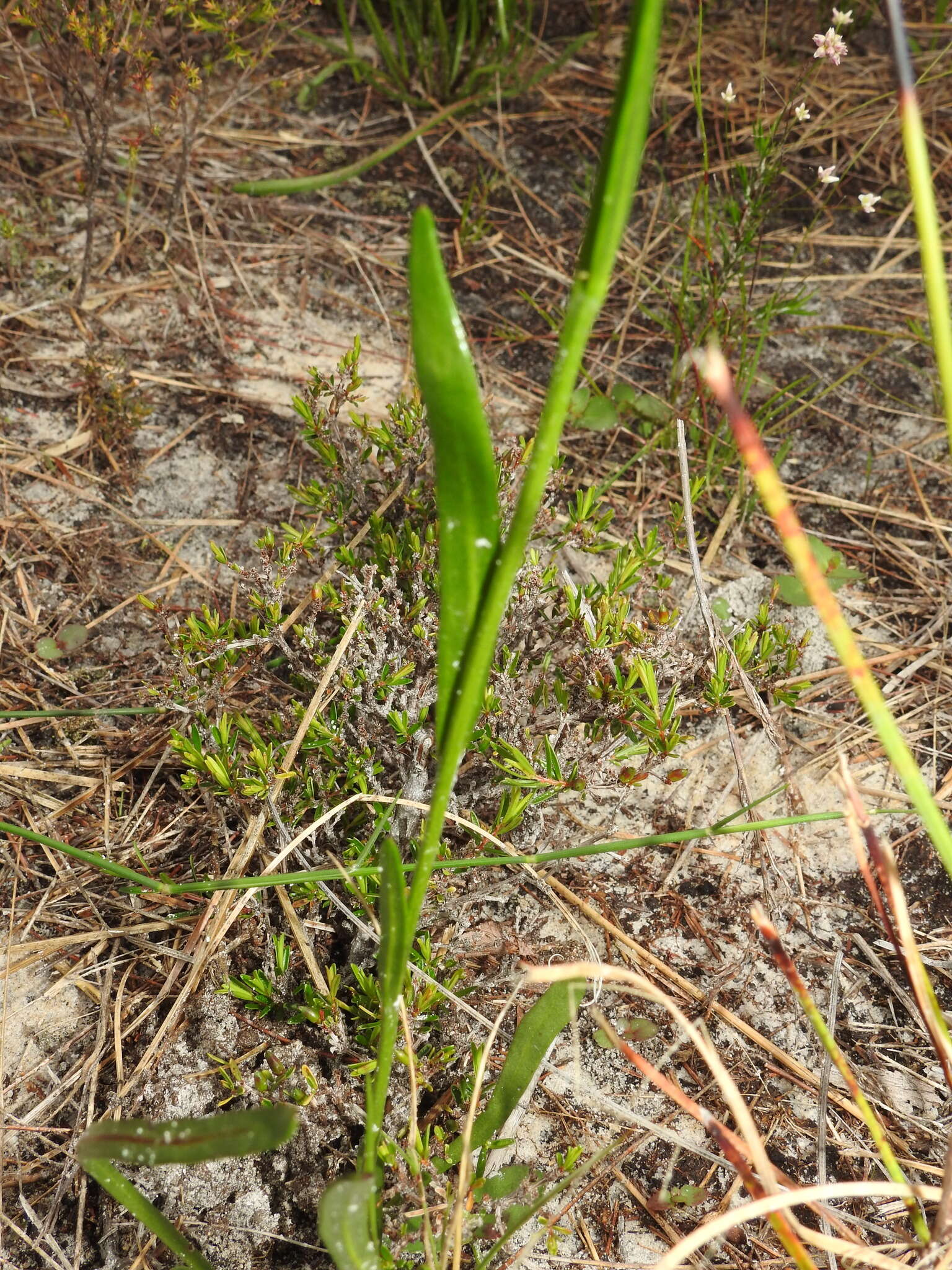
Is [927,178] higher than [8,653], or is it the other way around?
[927,178]

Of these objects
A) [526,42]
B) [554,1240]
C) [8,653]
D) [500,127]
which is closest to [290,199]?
[500,127]

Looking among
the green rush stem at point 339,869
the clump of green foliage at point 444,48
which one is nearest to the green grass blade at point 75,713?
the green rush stem at point 339,869

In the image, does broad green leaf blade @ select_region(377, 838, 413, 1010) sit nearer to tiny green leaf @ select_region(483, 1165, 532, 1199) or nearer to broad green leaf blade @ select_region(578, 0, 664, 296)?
tiny green leaf @ select_region(483, 1165, 532, 1199)

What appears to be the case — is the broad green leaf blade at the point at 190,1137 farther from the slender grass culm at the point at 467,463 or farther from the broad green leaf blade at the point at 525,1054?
the broad green leaf blade at the point at 525,1054

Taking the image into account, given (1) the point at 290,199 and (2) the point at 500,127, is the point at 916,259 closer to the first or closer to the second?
(2) the point at 500,127

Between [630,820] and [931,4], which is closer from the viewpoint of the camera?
[630,820]

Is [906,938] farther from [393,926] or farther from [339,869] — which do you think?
[339,869]
